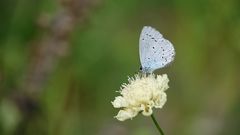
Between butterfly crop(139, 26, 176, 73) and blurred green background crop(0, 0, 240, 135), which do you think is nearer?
butterfly crop(139, 26, 176, 73)

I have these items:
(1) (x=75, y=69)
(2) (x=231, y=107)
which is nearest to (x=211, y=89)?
(2) (x=231, y=107)

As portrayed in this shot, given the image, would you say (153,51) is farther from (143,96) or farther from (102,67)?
(102,67)

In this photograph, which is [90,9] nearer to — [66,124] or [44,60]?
[44,60]

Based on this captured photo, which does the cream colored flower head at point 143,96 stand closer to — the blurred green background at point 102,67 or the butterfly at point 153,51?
the butterfly at point 153,51

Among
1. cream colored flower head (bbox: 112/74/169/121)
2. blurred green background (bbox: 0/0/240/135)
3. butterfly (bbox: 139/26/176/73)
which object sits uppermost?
blurred green background (bbox: 0/0/240/135)

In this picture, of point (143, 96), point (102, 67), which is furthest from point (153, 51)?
point (102, 67)

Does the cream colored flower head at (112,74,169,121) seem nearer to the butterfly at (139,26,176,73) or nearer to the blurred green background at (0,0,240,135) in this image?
the butterfly at (139,26,176,73)

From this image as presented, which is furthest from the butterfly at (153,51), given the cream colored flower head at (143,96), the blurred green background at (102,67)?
the blurred green background at (102,67)

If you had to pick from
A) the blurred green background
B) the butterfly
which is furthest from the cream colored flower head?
the blurred green background
